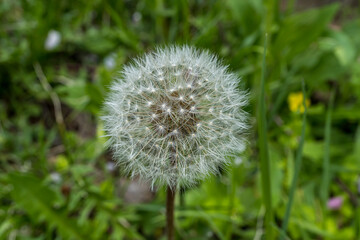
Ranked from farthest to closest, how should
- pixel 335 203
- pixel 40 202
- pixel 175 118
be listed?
pixel 335 203 → pixel 40 202 → pixel 175 118

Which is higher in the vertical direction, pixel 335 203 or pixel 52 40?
pixel 52 40

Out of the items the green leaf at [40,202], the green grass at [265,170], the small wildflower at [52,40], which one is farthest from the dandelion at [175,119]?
the small wildflower at [52,40]

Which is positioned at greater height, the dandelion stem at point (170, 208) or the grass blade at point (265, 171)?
the grass blade at point (265, 171)

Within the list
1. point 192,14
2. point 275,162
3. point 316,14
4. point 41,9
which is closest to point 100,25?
point 41,9

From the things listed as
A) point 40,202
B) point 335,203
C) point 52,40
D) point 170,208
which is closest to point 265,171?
point 170,208

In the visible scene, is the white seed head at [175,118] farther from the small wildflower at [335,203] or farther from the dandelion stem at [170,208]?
the small wildflower at [335,203]

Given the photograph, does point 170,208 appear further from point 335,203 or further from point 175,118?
point 335,203

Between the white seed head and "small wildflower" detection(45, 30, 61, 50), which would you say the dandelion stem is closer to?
the white seed head

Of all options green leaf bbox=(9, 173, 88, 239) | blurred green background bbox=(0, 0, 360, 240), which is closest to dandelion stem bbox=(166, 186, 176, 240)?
blurred green background bbox=(0, 0, 360, 240)
